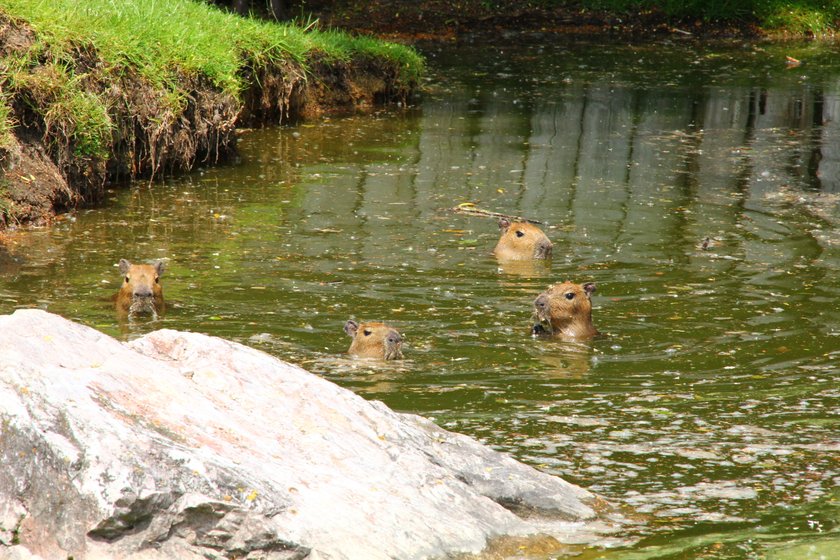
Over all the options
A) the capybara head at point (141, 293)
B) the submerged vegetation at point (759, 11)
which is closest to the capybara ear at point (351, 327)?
the capybara head at point (141, 293)

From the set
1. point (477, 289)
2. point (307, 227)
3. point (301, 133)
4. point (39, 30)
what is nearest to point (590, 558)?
point (477, 289)

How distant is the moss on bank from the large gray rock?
706cm

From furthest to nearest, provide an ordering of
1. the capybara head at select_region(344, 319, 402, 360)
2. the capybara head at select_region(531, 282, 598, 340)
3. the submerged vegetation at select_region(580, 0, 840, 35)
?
the submerged vegetation at select_region(580, 0, 840, 35), the capybara head at select_region(531, 282, 598, 340), the capybara head at select_region(344, 319, 402, 360)

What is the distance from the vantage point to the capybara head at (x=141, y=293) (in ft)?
28.4

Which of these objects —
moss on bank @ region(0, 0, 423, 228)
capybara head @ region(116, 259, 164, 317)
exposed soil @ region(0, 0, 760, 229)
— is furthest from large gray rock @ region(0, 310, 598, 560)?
moss on bank @ region(0, 0, 423, 228)

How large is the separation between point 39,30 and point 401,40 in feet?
43.1

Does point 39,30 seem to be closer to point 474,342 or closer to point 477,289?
point 477,289

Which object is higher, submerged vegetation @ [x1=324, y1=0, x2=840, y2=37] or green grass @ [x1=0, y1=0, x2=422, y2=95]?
submerged vegetation @ [x1=324, y1=0, x2=840, y2=37]

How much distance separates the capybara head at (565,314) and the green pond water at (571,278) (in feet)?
0.43

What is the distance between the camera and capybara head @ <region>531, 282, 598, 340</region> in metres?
8.51

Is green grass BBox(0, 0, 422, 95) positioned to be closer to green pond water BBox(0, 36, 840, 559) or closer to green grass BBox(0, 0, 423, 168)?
green grass BBox(0, 0, 423, 168)

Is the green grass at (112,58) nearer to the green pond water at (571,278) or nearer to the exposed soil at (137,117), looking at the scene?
the exposed soil at (137,117)

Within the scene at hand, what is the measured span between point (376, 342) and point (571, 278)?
2.88 meters

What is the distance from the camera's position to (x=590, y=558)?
466 centimetres
